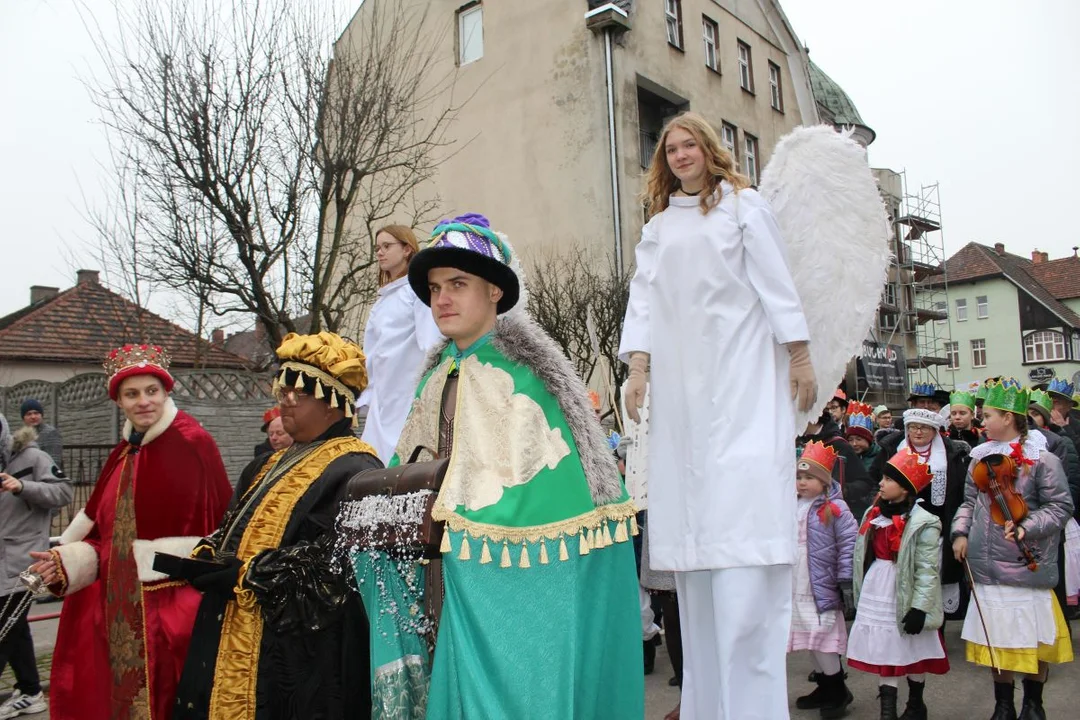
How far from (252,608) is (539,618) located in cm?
112

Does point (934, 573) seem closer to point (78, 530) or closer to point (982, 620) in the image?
point (982, 620)

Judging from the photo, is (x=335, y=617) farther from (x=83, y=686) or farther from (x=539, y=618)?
(x=83, y=686)

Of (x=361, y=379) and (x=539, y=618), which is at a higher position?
(x=361, y=379)

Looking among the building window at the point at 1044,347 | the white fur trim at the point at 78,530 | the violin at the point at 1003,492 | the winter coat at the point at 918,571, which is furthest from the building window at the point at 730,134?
the building window at the point at 1044,347

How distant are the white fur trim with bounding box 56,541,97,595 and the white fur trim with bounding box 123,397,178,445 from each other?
1.70ft

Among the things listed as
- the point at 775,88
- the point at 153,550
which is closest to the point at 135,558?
the point at 153,550

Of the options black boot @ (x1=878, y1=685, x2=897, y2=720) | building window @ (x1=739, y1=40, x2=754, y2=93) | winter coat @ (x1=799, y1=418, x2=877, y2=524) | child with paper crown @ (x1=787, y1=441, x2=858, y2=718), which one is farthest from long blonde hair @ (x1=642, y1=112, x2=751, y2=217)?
building window @ (x1=739, y1=40, x2=754, y2=93)

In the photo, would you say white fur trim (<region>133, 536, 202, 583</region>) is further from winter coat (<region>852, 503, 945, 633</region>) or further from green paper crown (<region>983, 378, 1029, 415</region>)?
green paper crown (<region>983, 378, 1029, 415</region>)

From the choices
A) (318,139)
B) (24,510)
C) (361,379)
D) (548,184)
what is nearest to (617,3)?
(548,184)

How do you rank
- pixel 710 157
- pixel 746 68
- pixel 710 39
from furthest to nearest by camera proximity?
pixel 746 68
pixel 710 39
pixel 710 157

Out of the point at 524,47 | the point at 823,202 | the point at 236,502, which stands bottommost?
the point at 236,502

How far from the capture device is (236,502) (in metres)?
3.43

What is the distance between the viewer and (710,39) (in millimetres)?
24266

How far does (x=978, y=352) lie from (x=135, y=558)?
57333 millimetres
